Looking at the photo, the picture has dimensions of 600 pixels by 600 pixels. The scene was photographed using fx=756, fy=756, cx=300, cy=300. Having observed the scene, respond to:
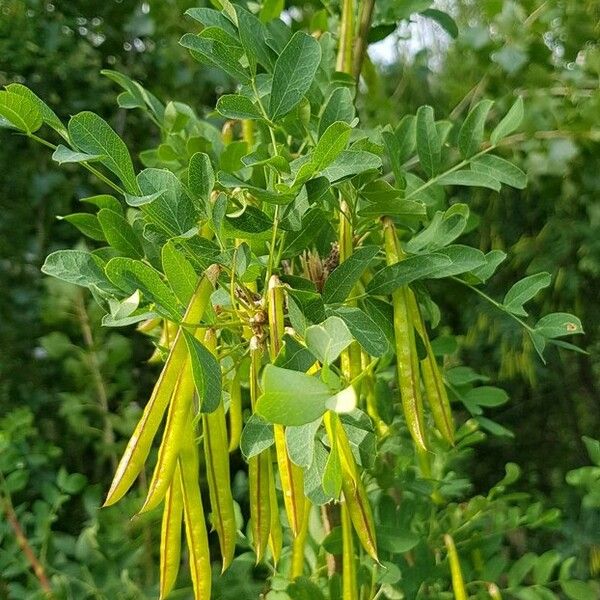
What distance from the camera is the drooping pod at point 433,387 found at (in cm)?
42

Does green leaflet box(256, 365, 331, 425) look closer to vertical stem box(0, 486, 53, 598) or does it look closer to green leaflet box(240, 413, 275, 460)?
green leaflet box(240, 413, 275, 460)

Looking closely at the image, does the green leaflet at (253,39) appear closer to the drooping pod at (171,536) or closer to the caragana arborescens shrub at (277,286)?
the caragana arborescens shrub at (277,286)

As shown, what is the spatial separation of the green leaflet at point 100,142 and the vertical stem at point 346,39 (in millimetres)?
257

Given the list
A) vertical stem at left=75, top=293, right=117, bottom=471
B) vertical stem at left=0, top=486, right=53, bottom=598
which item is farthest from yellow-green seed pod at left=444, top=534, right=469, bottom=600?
vertical stem at left=75, top=293, right=117, bottom=471

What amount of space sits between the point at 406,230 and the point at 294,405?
306 mm

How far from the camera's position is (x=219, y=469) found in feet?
1.15

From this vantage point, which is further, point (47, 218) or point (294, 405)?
point (47, 218)

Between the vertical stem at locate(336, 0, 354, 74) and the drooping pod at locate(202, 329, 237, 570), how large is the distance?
0.97 feet

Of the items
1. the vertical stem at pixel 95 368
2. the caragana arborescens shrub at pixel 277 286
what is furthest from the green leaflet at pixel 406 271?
the vertical stem at pixel 95 368

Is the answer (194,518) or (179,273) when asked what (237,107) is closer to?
(179,273)

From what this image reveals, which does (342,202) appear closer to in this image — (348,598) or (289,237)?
(289,237)

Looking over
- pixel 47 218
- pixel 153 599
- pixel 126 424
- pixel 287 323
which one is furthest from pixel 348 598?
pixel 47 218

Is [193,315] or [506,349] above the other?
[193,315]

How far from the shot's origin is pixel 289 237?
1.30 feet
